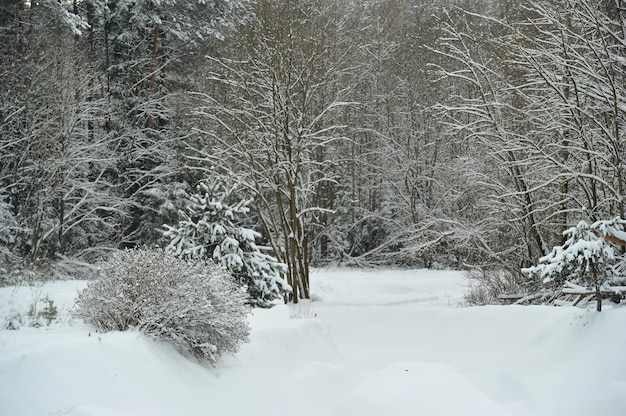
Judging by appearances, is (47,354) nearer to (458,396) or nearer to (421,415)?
(421,415)

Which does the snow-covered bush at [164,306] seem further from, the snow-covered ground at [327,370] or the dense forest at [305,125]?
the dense forest at [305,125]

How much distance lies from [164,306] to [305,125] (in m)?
10.7

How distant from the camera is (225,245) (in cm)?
1143

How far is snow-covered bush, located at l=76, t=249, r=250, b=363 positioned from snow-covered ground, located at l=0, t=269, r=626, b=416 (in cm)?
20

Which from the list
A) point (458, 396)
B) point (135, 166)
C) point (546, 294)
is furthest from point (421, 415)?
point (135, 166)

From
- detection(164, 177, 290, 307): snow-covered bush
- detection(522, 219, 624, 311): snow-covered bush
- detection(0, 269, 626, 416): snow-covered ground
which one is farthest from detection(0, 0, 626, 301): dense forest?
detection(0, 269, 626, 416): snow-covered ground

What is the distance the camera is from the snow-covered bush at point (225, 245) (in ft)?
37.4

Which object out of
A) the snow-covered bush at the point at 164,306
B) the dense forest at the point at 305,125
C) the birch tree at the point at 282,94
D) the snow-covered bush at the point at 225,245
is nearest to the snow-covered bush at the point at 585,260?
the dense forest at the point at 305,125

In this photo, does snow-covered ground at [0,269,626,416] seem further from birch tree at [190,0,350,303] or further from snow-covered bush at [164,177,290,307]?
birch tree at [190,0,350,303]

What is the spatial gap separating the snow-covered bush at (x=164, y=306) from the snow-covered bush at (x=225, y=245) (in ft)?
16.8

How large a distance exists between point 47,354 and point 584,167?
10.7 metres

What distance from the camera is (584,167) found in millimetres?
11375

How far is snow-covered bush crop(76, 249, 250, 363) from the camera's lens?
548 centimetres

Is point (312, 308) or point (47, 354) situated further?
point (312, 308)
